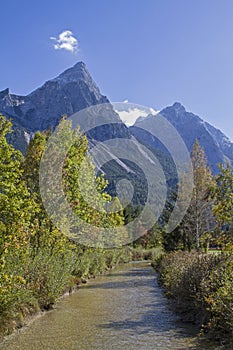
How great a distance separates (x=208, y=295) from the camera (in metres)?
9.27

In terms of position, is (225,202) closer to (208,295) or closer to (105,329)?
(208,295)

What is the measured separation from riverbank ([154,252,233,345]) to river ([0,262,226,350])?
0.41 meters

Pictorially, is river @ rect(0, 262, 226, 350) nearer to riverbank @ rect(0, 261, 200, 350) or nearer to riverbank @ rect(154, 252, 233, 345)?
riverbank @ rect(0, 261, 200, 350)

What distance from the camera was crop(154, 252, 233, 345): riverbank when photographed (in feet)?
25.5

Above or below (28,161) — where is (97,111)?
above

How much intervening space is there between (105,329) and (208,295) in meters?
2.83

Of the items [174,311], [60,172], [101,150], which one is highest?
[101,150]

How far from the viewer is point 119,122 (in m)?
200

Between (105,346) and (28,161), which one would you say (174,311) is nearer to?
(105,346)

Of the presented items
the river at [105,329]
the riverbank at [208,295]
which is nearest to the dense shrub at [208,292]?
the riverbank at [208,295]

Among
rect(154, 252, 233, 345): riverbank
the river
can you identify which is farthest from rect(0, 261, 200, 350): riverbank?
rect(154, 252, 233, 345): riverbank

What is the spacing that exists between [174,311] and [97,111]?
6752 inches

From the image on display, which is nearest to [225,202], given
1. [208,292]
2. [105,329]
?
[208,292]

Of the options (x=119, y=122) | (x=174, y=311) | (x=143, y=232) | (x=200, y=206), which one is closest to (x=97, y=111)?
(x=119, y=122)
